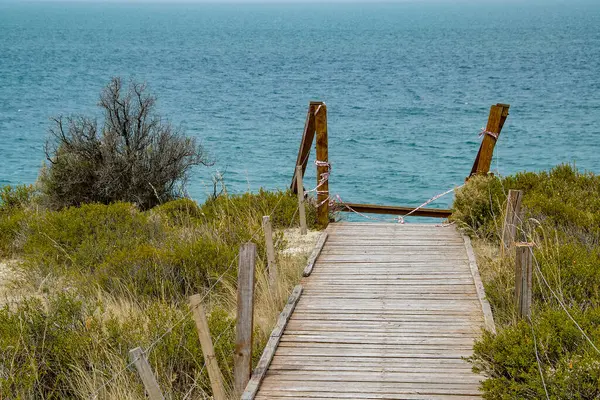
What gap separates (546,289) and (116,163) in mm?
10499

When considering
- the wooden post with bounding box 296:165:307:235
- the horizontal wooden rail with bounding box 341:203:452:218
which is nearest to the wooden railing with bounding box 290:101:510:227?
the wooden post with bounding box 296:165:307:235

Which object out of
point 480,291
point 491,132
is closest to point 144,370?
point 480,291

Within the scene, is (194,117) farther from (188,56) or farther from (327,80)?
(188,56)

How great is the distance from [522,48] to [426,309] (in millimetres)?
93469

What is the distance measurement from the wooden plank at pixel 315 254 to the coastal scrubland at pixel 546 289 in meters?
1.99

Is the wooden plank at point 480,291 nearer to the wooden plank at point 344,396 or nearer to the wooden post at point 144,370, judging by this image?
the wooden plank at point 344,396

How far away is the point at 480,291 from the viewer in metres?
8.23

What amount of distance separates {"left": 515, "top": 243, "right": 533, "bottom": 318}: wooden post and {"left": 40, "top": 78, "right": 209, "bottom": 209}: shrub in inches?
412

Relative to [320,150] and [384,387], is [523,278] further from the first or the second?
[320,150]

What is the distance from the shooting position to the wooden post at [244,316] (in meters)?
6.09

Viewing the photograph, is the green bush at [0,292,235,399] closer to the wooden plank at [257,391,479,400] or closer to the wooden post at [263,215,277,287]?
the wooden plank at [257,391,479,400]

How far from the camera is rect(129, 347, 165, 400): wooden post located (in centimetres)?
493

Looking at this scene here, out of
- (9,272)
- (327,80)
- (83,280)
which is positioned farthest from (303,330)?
(327,80)

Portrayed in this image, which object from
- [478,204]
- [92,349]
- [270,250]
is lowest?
[92,349]
